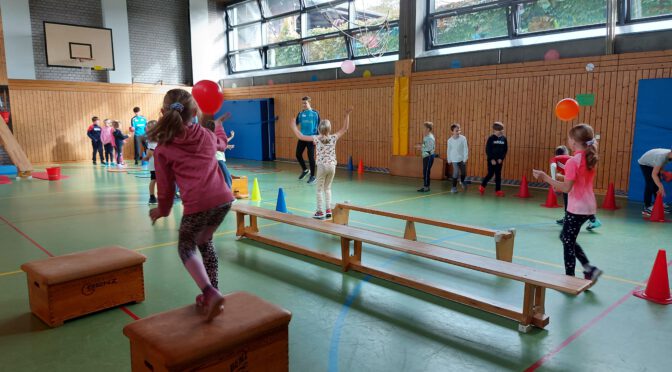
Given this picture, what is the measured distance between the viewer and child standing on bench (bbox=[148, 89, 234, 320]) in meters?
2.76

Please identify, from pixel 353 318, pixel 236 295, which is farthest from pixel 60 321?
pixel 353 318

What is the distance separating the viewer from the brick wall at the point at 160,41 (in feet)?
59.2

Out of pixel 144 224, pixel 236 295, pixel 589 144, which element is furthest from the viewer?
pixel 144 224

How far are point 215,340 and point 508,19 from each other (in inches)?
443

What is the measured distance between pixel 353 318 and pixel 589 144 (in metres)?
2.59

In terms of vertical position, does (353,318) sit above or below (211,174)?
below

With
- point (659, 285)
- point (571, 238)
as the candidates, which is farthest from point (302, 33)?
point (659, 285)

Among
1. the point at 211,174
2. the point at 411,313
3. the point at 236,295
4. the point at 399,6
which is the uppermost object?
the point at 399,6

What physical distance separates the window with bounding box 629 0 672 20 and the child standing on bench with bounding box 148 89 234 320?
10166 mm

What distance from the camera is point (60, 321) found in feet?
12.0

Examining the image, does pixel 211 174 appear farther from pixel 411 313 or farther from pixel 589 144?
pixel 589 144

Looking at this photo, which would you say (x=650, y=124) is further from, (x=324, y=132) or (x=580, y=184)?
(x=324, y=132)

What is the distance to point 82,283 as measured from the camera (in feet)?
12.3

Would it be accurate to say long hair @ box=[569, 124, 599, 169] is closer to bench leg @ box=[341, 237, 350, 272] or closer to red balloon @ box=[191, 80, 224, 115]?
bench leg @ box=[341, 237, 350, 272]
